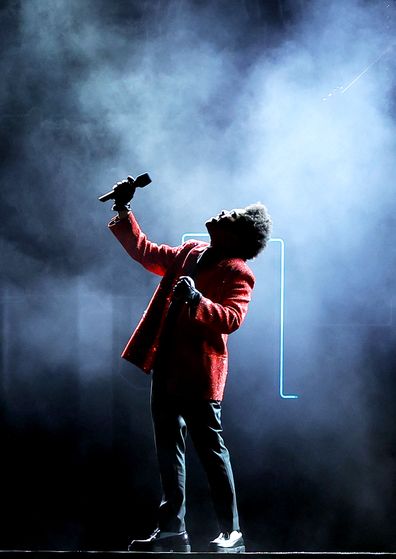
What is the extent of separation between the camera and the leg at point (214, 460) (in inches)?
Result: 102

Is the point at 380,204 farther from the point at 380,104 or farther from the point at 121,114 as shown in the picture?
the point at 121,114

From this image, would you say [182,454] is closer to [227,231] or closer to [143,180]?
[227,231]

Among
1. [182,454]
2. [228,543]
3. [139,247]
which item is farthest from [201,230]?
[228,543]

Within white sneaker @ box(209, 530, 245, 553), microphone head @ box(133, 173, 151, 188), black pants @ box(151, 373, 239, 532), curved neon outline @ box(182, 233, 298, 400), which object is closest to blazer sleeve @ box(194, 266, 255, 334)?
black pants @ box(151, 373, 239, 532)

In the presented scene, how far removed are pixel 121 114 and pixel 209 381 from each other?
1658 mm

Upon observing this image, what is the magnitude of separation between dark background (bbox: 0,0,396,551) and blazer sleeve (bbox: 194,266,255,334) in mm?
1063

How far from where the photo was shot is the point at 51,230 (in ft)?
12.4

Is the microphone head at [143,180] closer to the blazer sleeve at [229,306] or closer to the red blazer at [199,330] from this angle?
the red blazer at [199,330]

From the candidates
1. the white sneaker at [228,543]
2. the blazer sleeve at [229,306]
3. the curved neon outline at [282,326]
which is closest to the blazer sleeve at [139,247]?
the blazer sleeve at [229,306]

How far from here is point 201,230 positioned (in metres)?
3.72

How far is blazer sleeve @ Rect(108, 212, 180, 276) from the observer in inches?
110

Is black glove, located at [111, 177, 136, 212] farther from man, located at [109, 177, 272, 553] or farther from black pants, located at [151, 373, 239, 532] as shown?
black pants, located at [151, 373, 239, 532]

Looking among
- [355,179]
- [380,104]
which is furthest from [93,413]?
[380,104]

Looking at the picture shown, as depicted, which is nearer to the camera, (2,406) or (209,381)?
(209,381)
